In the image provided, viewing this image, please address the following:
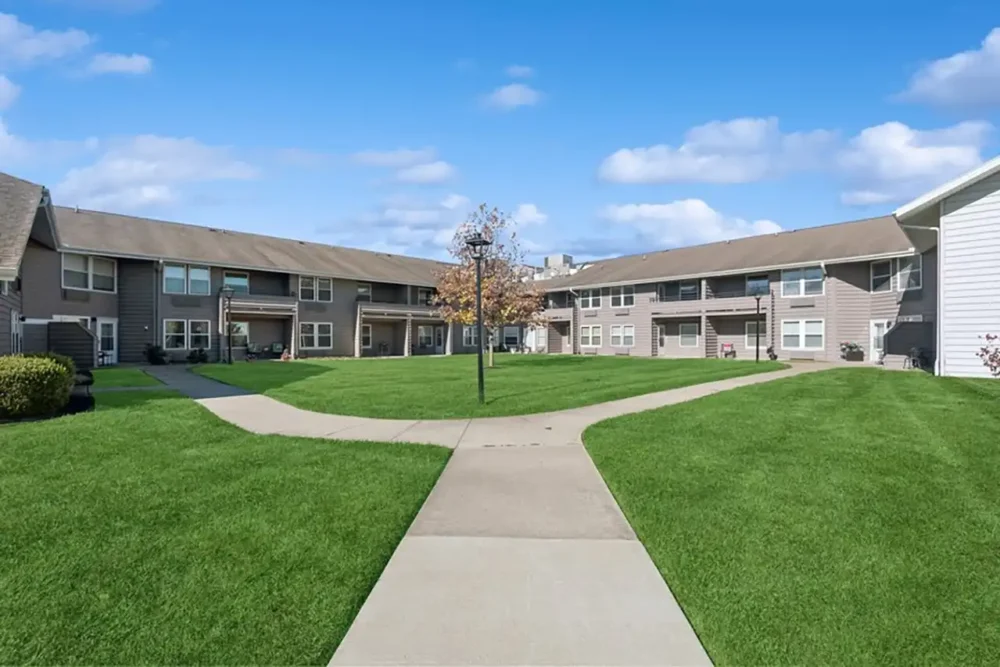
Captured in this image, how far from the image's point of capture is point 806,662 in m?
2.70

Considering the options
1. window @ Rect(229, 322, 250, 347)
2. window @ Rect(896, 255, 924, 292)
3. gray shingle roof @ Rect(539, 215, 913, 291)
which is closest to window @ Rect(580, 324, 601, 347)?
gray shingle roof @ Rect(539, 215, 913, 291)

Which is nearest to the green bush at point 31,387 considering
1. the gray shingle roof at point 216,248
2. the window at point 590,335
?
the gray shingle roof at point 216,248

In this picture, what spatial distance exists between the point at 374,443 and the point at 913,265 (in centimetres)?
2624

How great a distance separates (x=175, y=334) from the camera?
90.7 ft

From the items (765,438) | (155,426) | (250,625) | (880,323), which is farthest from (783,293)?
(250,625)

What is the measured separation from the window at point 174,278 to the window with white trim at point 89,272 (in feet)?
6.76

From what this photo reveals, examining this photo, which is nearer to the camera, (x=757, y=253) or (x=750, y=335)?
(x=750, y=335)

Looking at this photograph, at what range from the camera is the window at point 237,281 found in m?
30.0

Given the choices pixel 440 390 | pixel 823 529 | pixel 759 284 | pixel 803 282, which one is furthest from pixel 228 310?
pixel 803 282

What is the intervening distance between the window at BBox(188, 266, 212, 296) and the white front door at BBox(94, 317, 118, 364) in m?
3.69

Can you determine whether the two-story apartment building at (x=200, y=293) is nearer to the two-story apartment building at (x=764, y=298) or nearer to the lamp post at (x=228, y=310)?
the lamp post at (x=228, y=310)

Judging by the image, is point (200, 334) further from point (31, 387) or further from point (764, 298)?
point (764, 298)

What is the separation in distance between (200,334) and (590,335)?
25.2m

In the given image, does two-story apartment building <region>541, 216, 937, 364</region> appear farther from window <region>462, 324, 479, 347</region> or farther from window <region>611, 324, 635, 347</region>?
window <region>462, 324, 479, 347</region>
